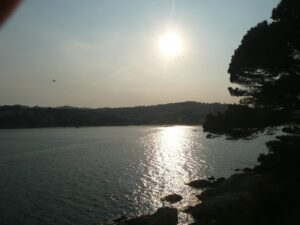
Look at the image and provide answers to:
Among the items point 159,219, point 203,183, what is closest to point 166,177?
point 203,183

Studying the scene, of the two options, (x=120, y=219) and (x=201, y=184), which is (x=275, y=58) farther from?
(x=201, y=184)

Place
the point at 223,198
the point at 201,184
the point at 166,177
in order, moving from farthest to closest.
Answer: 1. the point at 166,177
2. the point at 201,184
3. the point at 223,198

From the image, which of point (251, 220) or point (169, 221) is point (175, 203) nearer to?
point (169, 221)

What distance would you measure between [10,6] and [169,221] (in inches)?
924

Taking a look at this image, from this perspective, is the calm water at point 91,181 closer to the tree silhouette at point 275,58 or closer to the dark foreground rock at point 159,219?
the dark foreground rock at point 159,219

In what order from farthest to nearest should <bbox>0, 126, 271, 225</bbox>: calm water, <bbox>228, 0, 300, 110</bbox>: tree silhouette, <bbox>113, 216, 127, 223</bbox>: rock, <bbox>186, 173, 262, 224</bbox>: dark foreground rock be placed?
<bbox>0, 126, 271, 225</bbox>: calm water, <bbox>113, 216, 127, 223</bbox>: rock, <bbox>186, 173, 262, 224</bbox>: dark foreground rock, <bbox>228, 0, 300, 110</bbox>: tree silhouette

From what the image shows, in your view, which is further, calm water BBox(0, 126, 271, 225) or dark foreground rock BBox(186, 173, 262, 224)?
calm water BBox(0, 126, 271, 225)

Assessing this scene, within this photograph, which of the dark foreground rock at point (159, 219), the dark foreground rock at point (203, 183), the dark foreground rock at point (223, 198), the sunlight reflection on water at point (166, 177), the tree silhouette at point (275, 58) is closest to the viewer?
the tree silhouette at point (275, 58)

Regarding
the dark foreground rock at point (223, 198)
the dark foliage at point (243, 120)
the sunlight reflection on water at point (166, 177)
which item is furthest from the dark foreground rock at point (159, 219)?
the dark foliage at point (243, 120)

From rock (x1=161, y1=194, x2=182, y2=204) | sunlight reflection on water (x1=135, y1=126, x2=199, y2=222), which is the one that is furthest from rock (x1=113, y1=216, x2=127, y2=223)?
rock (x1=161, y1=194, x2=182, y2=204)

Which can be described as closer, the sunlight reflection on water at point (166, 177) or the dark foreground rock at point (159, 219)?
the dark foreground rock at point (159, 219)

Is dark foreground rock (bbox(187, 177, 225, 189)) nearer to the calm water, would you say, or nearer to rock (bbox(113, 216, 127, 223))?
the calm water

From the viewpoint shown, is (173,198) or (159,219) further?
(173,198)

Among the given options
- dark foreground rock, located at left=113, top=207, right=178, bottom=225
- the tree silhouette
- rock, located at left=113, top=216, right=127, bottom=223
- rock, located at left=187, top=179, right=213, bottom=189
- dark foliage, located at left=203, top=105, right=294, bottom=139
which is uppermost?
the tree silhouette
